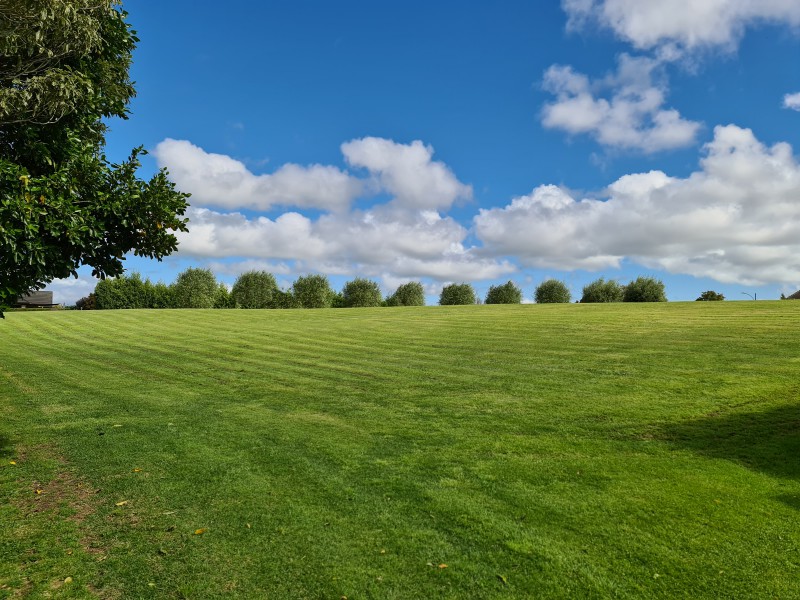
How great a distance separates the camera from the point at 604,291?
220 feet

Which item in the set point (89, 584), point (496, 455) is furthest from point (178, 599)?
point (496, 455)

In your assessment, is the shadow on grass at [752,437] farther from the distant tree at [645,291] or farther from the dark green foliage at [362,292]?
the dark green foliage at [362,292]

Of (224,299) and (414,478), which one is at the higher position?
(224,299)

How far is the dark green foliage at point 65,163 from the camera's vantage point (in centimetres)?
703

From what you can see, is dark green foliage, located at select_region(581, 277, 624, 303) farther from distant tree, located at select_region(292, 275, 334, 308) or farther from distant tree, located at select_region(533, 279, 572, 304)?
distant tree, located at select_region(292, 275, 334, 308)

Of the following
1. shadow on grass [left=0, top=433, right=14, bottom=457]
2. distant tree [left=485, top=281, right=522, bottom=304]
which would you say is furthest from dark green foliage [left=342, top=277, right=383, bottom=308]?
shadow on grass [left=0, top=433, right=14, bottom=457]

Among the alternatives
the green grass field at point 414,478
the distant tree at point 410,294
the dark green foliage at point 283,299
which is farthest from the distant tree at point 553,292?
the green grass field at point 414,478

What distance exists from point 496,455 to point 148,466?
5.84 metres

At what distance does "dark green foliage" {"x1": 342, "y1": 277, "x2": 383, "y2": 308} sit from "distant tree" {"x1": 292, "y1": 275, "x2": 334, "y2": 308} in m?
3.51

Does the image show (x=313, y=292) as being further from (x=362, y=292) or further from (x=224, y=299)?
(x=224, y=299)

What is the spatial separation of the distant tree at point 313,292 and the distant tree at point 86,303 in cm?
3006

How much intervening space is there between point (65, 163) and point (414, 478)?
7.50m

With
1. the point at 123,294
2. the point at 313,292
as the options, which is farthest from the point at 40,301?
the point at 313,292

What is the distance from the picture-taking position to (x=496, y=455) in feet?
28.2
